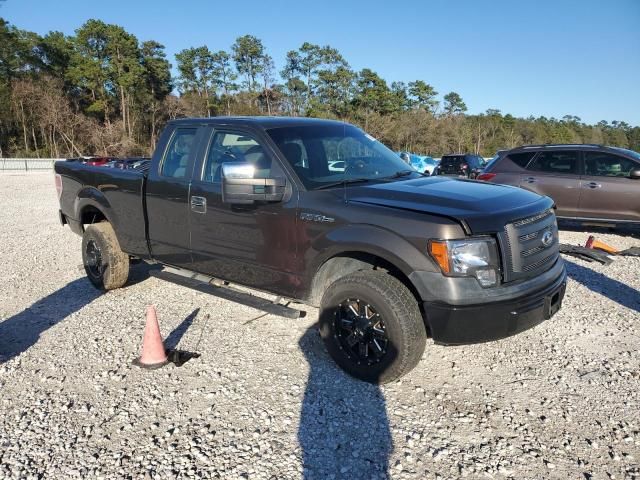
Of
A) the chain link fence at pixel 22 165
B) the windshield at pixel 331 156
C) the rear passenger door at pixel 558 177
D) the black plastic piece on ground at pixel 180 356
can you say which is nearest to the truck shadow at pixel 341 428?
the black plastic piece on ground at pixel 180 356

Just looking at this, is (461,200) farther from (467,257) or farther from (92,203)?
(92,203)

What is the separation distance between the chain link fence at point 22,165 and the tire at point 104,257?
3269 cm

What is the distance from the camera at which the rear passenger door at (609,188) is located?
8570 mm

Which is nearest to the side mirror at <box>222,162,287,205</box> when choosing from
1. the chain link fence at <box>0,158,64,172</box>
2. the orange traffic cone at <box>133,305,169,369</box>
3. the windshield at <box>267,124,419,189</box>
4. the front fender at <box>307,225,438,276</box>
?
the windshield at <box>267,124,419,189</box>

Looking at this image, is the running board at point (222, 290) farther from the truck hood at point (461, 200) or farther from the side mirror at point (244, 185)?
the truck hood at point (461, 200)

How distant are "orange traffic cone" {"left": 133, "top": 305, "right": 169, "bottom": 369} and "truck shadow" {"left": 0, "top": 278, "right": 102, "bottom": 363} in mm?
1213

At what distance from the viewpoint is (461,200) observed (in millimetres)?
3439

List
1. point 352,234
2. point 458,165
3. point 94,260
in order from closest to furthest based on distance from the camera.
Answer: point 352,234 < point 94,260 < point 458,165

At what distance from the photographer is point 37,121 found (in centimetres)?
5003

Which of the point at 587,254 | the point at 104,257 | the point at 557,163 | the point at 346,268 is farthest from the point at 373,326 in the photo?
the point at 557,163

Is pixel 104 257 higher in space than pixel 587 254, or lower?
higher

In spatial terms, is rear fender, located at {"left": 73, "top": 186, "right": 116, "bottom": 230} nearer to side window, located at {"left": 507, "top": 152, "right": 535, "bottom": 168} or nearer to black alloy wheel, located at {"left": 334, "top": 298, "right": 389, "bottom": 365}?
black alloy wheel, located at {"left": 334, "top": 298, "right": 389, "bottom": 365}

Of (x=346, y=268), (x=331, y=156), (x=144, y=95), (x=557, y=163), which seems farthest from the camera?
(x=144, y=95)

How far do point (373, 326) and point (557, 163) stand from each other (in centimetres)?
746
